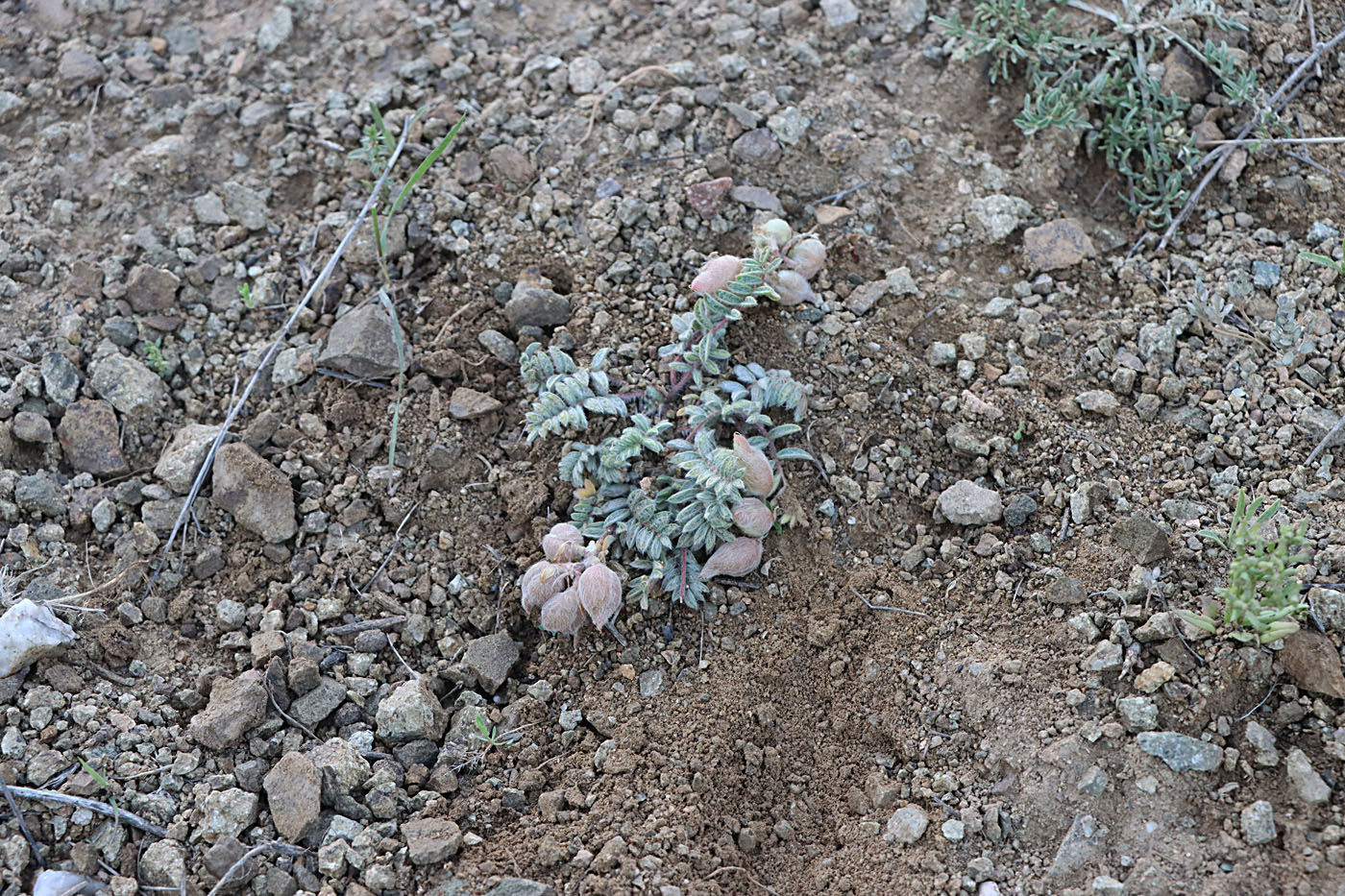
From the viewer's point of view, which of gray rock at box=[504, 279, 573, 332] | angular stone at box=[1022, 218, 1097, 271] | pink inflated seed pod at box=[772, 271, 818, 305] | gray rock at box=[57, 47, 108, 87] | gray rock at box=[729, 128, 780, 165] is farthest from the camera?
gray rock at box=[57, 47, 108, 87]

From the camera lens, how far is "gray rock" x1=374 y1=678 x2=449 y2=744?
7.86 feet

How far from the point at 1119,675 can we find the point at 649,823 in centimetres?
103

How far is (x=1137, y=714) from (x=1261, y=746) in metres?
0.23

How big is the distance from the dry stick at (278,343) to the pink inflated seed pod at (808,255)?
1145 mm

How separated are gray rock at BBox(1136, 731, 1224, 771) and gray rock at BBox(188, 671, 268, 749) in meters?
1.88

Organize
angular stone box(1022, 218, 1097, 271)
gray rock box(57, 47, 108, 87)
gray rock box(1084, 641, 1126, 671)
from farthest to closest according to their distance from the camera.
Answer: gray rock box(57, 47, 108, 87)
angular stone box(1022, 218, 1097, 271)
gray rock box(1084, 641, 1126, 671)

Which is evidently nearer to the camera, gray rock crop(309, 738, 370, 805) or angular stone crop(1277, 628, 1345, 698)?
angular stone crop(1277, 628, 1345, 698)

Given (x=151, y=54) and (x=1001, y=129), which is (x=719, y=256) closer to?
(x=1001, y=129)

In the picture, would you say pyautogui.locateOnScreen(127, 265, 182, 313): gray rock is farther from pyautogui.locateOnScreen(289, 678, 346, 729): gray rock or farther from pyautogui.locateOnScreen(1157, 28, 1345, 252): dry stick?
pyautogui.locateOnScreen(1157, 28, 1345, 252): dry stick

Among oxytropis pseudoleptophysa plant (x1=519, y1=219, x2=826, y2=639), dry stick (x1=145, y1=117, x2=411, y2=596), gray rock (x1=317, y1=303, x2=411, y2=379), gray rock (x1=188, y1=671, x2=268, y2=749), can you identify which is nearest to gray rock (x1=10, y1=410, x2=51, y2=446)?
dry stick (x1=145, y1=117, x2=411, y2=596)

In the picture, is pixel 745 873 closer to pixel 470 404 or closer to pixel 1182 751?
pixel 1182 751

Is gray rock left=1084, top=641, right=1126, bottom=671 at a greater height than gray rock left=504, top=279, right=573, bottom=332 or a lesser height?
lesser

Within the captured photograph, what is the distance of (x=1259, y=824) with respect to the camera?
6.63 feet

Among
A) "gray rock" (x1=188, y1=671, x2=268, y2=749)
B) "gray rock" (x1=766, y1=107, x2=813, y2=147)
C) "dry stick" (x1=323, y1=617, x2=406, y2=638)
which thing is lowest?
"dry stick" (x1=323, y1=617, x2=406, y2=638)
